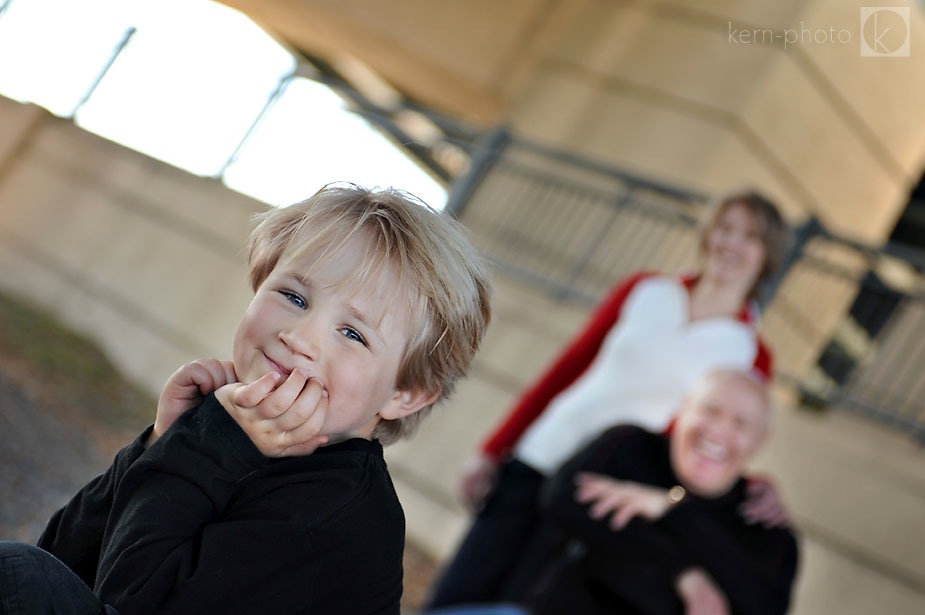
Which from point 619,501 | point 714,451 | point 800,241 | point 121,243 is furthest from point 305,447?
point 121,243

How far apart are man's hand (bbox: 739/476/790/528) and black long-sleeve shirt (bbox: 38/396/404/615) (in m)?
1.68

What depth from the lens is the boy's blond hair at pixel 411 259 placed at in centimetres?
138

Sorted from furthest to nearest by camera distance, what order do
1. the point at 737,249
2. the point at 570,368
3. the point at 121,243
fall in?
the point at 121,243 → the point at 570,368 → the point at 737,249

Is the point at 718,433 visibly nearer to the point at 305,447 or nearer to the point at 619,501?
the point at 619,501

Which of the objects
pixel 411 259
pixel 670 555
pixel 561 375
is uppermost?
pixel 561 375

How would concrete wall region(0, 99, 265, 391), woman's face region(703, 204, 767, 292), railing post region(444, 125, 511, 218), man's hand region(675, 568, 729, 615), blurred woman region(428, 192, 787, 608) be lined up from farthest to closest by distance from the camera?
concrete wall region(0, 99, 265, 391), railing post region(444, 125, 511, 218), woman's face region(703, 204, 767, 292), blurred woman region(428, 192, 787, 608), man's hand region(675, 568, 729, 615)

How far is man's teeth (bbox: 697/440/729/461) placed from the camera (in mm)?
2818

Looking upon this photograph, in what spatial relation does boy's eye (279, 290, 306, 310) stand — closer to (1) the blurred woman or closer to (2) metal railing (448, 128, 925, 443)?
(1) the blurred woman

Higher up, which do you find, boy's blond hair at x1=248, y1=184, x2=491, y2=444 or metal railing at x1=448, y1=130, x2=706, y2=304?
metal railing at x1=448, y1=130, x2=706, y2=304

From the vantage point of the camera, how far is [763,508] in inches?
111

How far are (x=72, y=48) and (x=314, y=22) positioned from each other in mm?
6163

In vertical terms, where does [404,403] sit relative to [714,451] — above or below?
below

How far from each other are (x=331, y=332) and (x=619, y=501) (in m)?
1.65

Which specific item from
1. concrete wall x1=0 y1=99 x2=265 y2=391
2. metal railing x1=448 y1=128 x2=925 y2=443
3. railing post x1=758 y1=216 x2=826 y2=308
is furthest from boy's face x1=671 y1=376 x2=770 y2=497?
concrete wall x1=0 y1=99 x2=265 y2=391
